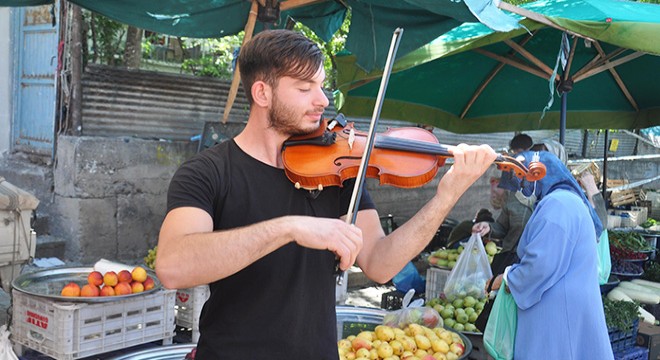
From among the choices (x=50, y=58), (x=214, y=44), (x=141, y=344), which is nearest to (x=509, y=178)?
(x=141, y=344)

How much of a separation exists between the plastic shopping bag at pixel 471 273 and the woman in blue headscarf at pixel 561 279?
4.68ft

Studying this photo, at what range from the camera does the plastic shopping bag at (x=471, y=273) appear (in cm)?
505

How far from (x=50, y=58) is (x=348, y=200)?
5890 millimetres

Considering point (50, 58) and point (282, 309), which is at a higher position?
point (50, 58)

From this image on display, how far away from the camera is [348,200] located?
2.10 meters

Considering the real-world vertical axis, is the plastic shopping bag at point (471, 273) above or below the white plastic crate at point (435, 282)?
above

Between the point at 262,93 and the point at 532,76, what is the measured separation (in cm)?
566

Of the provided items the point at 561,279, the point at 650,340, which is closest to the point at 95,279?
the point at 561,279

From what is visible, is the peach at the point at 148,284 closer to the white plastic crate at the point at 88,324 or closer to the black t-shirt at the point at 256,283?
the white plastic crate at the point at 88,324

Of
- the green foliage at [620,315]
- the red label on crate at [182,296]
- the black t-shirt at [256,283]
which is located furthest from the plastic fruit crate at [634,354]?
the black t-shirt at [256,283]

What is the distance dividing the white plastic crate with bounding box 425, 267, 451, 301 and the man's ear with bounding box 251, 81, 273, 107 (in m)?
4.22

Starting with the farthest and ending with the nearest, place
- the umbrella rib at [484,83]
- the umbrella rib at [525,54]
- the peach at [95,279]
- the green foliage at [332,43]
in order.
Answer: the green foliage at [332,43], the umbrella rib at [484,83], the umbrella rib at [525,54], the peach at [95,279]

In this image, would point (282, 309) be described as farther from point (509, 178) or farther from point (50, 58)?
point (50, 58)

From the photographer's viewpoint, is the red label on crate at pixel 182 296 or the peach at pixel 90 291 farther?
the red label on crate at pixel 182 296
